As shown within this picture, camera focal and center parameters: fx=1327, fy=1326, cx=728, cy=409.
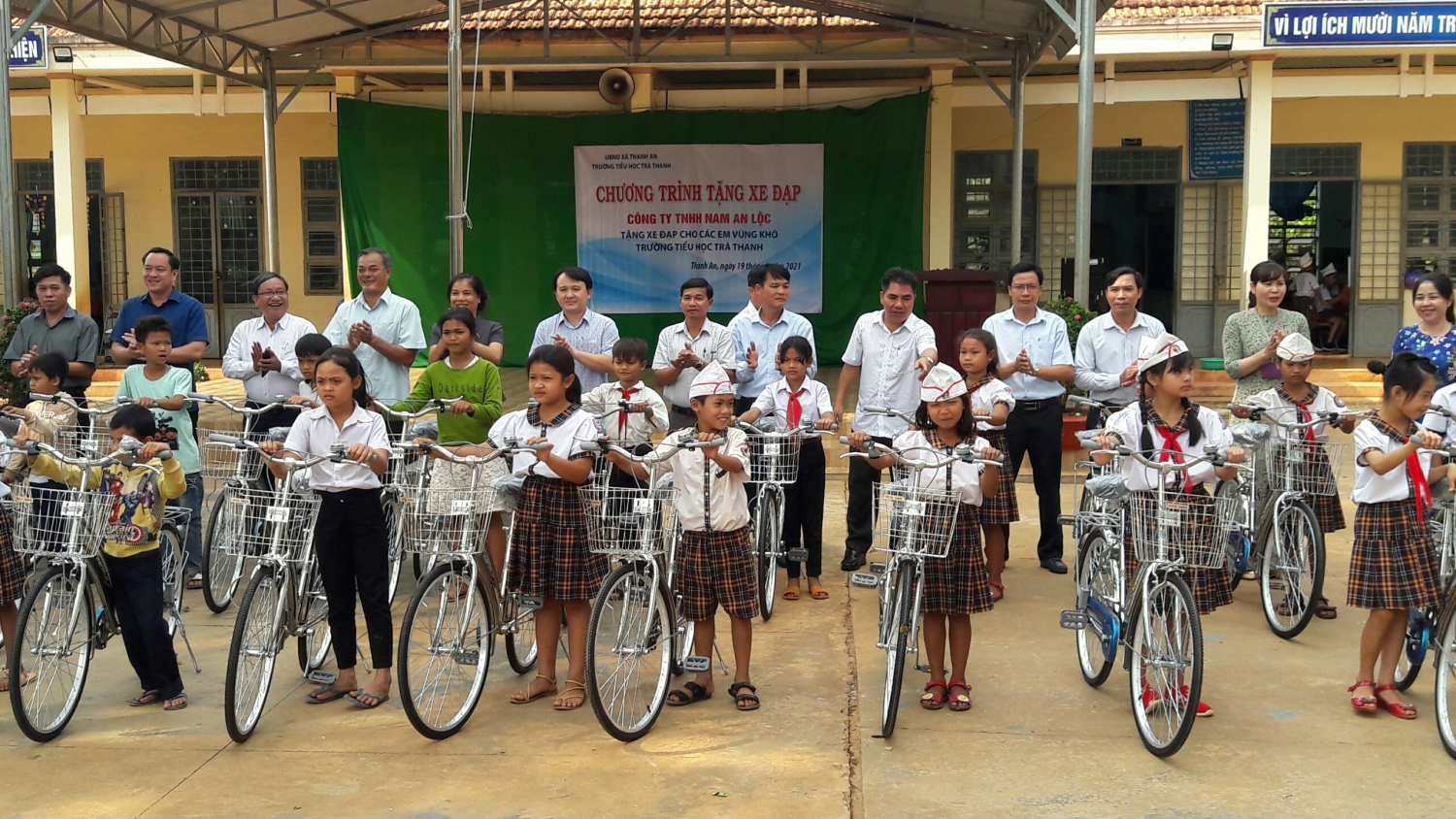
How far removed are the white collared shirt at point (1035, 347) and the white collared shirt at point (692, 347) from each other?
1369 millimetres

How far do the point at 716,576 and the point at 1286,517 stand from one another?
2.67 m

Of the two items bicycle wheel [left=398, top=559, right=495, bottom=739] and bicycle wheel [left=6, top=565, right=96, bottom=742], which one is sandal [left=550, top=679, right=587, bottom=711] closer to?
bicycle wheel [left=398, top=559, right=495, bottom=739]

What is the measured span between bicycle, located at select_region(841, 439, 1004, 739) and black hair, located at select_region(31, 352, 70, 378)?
11.1 feet

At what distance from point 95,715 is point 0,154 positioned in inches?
189

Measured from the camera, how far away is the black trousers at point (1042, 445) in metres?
6.66

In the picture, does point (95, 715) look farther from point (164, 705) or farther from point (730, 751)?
point (730, 751)

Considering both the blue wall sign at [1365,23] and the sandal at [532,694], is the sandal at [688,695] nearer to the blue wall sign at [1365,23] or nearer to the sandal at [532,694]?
the sandal at [532,694]

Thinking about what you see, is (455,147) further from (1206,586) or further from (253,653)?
(1206,586)

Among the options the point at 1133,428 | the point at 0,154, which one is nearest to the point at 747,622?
the point at 1133,428

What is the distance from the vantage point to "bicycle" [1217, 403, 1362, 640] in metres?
5.49

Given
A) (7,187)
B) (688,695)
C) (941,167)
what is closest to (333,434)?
(688,695)

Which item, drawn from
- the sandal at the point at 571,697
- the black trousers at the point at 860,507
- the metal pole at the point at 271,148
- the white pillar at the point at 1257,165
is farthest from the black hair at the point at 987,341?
the metal pole at the point at 271,148

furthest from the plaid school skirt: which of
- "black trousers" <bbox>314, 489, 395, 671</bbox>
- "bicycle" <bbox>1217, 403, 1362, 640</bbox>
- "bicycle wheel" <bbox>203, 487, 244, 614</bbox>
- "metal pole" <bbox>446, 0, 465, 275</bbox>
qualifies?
"metal pole" <bbox>446, 0, 465, 275</bbox>

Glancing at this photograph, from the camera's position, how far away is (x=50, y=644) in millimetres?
4375
